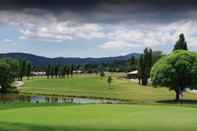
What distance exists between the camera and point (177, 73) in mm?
68312

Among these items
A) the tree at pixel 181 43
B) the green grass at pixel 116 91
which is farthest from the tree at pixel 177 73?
the tree at pixel 181 43

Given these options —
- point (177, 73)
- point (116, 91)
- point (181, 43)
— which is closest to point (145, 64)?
point (181, 43)

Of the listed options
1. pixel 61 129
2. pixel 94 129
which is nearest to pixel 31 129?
pixel 61 129

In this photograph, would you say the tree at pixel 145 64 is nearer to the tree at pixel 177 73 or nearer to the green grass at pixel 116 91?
the green grass at pixel 116 91

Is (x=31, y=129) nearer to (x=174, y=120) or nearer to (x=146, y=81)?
(x=174, y=120)

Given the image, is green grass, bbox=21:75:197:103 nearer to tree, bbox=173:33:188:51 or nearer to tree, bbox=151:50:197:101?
tree, bbox=151:50:197:101

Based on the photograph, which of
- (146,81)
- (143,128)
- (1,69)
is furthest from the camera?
(146,81)

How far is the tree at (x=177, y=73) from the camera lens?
6812 centimetres

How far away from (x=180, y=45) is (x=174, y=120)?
8668cm

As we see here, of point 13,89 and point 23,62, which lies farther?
point 23,62

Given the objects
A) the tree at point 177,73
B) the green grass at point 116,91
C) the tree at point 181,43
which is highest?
the tree at point 181,43

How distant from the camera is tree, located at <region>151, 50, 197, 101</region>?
6812 centimetres

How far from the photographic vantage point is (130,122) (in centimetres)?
2430

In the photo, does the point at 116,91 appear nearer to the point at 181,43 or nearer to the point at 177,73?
the point at 181,43
